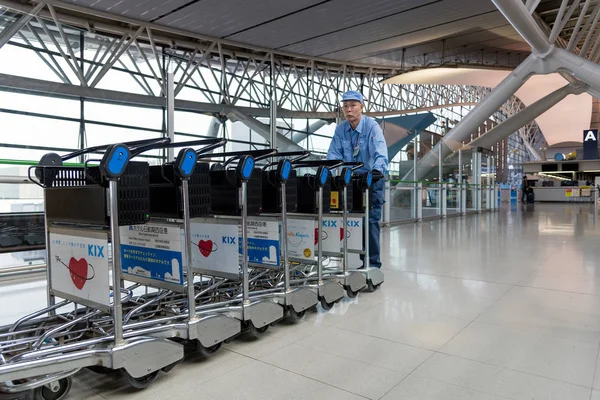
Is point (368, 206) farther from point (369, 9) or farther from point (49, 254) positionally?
point (369, 9)

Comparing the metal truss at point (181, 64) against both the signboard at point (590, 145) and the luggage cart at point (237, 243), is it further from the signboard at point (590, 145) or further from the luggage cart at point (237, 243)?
the signboard at point (590, 145)

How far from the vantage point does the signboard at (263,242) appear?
2396 mm

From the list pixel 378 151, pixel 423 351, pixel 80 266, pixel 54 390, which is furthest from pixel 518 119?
pixel 54 390

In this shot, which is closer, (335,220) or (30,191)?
(335,220)

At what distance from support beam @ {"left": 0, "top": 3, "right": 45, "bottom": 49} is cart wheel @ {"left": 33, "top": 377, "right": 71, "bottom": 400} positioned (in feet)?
41.6

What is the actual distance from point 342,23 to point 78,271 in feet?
45.1

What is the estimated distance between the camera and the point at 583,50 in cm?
1617

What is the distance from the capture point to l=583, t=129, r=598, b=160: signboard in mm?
30938

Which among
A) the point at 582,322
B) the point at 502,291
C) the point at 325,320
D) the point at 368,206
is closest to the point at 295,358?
the point at 325,320

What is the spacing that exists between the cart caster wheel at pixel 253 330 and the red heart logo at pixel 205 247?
462 mm

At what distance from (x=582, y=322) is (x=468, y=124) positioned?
1732 cm

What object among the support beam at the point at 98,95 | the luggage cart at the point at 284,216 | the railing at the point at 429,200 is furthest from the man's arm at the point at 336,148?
the support beam at the point at 98,95

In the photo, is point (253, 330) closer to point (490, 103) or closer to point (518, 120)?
point (490, 103)

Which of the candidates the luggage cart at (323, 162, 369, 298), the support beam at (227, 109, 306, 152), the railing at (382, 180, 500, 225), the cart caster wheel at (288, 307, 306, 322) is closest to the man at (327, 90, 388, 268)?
the luggage cart at (323, 162, 369, 298)
